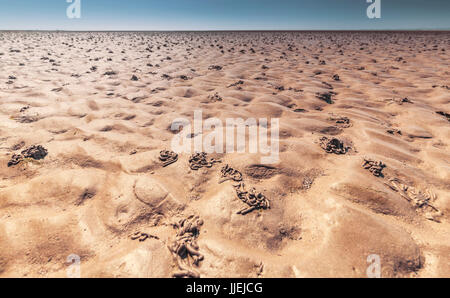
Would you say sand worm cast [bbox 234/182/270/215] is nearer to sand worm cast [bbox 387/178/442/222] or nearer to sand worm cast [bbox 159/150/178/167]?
sand worm cast [bbox 159/150/178/167]

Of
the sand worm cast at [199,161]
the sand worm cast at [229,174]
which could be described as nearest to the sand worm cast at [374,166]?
the sand worm cast at [229,174]

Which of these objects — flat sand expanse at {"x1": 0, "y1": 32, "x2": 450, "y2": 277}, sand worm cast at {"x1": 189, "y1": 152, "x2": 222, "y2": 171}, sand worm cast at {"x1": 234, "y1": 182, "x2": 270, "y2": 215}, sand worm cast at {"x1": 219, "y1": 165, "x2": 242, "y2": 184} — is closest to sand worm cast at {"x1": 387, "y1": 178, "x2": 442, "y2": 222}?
flat sand expanse at {"x1": 0, "y1": 32, "x2": 450, "y2": 277}

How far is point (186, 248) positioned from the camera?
173 centimetres

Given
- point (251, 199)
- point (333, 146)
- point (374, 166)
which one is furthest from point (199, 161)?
point (374, 166)

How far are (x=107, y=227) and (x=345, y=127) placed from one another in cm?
372

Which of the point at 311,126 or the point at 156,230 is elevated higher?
the point at 311,126

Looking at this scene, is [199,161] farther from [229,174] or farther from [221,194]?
[221,194]

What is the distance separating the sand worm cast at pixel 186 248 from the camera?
1.59 m

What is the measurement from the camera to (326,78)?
275 inches

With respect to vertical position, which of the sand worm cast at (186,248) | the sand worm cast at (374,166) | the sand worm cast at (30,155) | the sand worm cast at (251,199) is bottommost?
the sand worm cast at (186,248)

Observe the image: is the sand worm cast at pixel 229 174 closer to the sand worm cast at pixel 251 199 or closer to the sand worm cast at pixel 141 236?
the sand worm cast at pixel 251 199

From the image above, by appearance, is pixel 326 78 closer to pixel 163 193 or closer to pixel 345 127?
pixel 345 127

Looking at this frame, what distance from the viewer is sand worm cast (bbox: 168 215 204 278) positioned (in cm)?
159
